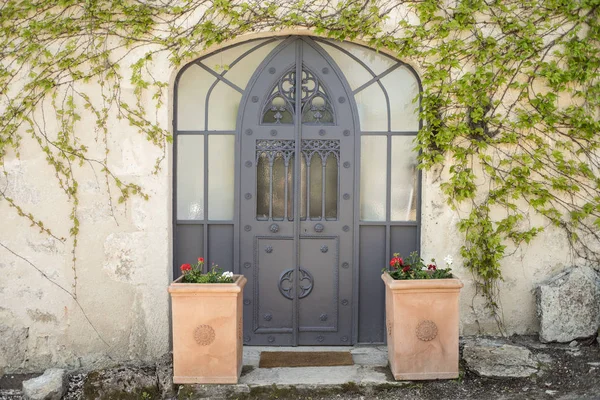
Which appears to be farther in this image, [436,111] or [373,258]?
[373,258]

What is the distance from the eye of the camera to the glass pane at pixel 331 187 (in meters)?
4.77

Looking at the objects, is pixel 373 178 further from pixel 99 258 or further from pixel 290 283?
pixel 99 258

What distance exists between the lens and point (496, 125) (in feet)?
14.9

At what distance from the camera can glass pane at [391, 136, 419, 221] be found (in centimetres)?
475

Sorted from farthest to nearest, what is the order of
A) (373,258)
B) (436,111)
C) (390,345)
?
(373,258) → (436,111) → (390,345)

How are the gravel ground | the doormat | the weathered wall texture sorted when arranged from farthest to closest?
the weathered wall texture
the doormat
the gravel ground

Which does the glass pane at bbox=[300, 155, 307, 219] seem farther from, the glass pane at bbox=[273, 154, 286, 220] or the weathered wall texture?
the weathered wall texture

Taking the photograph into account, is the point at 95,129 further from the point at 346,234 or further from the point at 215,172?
the point at 346,234

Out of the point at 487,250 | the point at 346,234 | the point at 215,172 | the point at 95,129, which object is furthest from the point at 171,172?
the point at 487,250

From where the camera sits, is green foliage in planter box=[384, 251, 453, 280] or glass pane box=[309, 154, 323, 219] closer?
green foliage in planter box=[384, 251, 453, 280]

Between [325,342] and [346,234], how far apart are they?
0.96 m

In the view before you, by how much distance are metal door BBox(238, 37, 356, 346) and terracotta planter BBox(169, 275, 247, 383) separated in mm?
835

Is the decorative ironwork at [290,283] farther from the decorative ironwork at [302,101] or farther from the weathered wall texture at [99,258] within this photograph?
the decorative ironwork at [302,101]

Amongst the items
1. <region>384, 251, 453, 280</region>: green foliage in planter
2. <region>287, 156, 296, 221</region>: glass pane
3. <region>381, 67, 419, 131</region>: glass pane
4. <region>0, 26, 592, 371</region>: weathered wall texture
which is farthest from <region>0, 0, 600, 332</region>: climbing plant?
<region>287, 156, 296, 221</region>: glass pane
